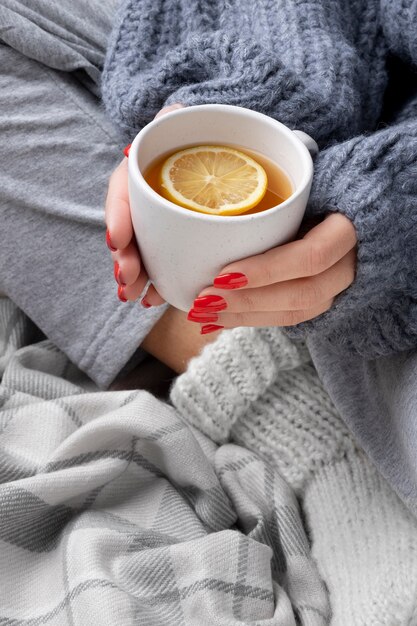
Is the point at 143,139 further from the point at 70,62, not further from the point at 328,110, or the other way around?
the point at 70,62

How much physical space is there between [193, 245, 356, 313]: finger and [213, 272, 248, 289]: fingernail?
0.02m

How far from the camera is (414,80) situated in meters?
0.91

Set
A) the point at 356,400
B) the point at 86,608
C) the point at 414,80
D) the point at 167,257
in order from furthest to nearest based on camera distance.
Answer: the point at 414,80
the point at 356,400
the point at 86,608
the point at 167,257

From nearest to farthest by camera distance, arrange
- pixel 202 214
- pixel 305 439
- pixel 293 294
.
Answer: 1. pixel 202 214
2. pixel 293 294
3. pixel 305 439

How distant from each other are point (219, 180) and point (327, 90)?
0.24m

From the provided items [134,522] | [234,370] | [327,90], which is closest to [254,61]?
[327,90]

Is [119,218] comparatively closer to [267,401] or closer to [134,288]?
[134,288]

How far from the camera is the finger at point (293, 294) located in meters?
0.57

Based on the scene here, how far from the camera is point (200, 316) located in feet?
1.90

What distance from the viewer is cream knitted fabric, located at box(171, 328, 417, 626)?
76 cm

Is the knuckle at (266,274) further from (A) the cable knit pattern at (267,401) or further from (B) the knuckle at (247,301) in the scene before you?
(A) the cable knit pattern at (267,401)

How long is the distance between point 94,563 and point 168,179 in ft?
1.18

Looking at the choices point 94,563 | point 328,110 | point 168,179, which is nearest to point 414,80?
point 328,110

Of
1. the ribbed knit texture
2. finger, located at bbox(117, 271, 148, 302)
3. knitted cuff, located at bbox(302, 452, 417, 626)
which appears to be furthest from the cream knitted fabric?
finger, located at bbox(117, 271, 148, 302)
